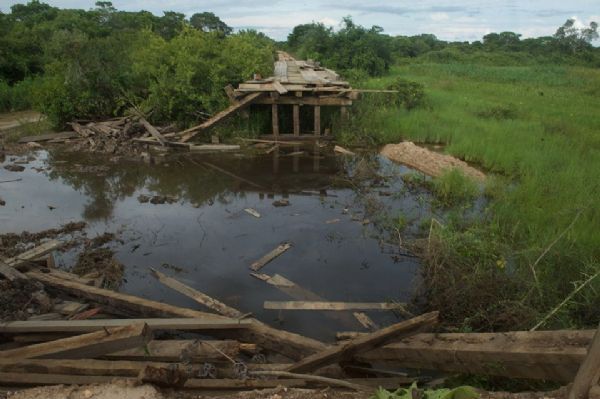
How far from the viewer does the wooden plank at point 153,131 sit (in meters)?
12.6

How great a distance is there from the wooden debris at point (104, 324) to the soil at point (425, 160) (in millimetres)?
6604

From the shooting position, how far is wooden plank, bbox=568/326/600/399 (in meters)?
2.27

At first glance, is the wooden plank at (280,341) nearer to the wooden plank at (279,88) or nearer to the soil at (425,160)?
the soil at (425,160)

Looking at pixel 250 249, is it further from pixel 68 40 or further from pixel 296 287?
pixel 68 40

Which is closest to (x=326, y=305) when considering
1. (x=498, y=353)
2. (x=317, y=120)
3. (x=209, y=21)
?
(x=498, y=353)

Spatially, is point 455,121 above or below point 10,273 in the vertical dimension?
above

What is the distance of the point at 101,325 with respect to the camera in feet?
13.5

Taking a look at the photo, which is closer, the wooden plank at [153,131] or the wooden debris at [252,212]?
the wooden debris at [252,212]

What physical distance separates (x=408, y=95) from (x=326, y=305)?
1210 cm

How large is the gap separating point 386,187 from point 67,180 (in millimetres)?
7099

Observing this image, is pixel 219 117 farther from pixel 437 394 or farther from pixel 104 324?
pixel 437 394

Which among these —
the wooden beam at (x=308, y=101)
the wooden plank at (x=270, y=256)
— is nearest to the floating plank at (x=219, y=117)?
the wooden beam at (x=308, y=101)

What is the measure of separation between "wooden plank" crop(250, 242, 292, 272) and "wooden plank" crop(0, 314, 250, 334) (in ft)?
6.86

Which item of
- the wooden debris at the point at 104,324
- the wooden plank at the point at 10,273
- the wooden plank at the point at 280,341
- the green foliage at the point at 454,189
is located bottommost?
the wooden plank at the point at 280,341
